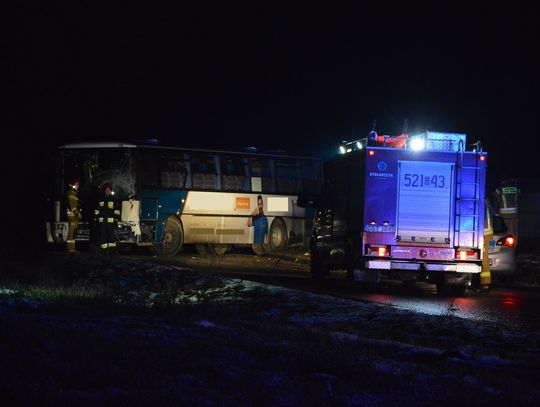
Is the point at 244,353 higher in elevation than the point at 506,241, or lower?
lower

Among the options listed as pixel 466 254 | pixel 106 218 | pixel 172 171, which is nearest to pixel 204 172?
pixel 172 171

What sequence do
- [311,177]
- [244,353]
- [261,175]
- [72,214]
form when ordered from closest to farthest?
[244,353]
[72,214]
[261,175]
[311,177]

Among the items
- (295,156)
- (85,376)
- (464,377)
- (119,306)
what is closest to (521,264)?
(295,156)

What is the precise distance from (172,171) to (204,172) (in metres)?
1.27

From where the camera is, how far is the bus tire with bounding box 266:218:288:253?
92.9 feet

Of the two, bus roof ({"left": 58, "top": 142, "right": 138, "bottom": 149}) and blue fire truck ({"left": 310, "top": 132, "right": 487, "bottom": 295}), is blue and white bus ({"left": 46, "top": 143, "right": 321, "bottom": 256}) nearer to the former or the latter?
bus roof ({"left": 58, "top": 142, "right": 138, "bottom": 149})

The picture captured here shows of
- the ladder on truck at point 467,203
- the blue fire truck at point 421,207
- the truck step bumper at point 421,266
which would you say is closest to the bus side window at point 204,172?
the blue fire truck at point 421,207

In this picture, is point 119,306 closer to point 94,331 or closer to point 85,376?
point 94,331

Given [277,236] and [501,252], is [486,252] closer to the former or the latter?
[501,252]

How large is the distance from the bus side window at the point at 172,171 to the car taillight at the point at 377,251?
434 inches

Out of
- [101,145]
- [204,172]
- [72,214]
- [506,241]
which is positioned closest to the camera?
[506,241]

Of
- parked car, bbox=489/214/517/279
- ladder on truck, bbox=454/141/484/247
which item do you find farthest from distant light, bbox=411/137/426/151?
parked car, bbox=489/214/517/279

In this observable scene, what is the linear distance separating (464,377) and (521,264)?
57.5 ft

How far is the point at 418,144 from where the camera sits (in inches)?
627
